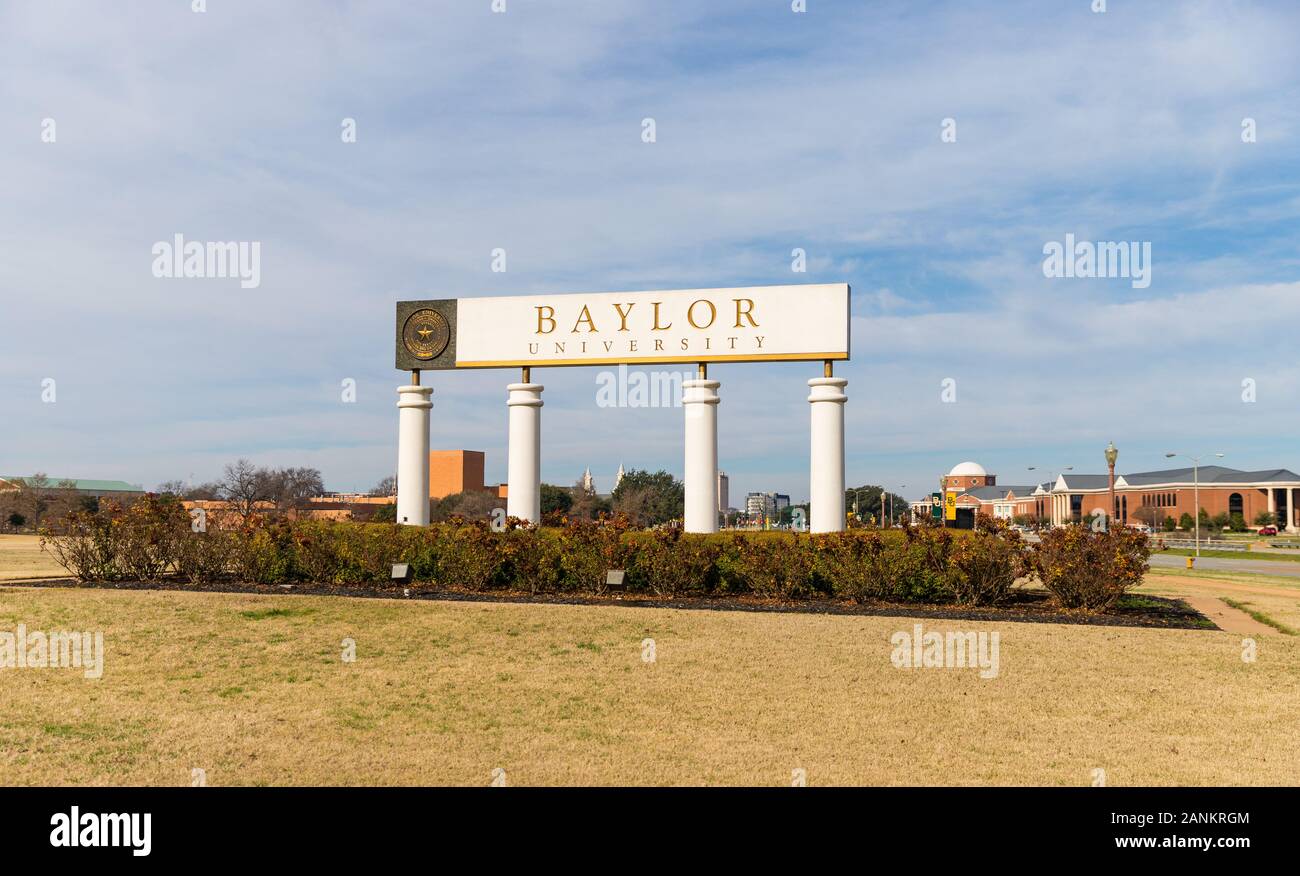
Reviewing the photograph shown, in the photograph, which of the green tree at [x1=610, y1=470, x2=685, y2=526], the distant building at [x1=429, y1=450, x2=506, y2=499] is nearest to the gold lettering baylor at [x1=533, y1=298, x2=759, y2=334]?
the distant building at [x1=429, y1=450, x2=506, y2=499]

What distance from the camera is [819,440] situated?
17.8 meters

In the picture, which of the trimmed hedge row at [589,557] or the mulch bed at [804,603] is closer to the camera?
the mulch bed at [804,603]

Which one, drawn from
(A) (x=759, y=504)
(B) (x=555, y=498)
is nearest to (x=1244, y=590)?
(B) (x=555, y=498)

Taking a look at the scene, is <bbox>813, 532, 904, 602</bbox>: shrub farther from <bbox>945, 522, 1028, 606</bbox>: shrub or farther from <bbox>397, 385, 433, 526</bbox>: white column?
<bbox>397, 385, 433, 526</bbox>: white column

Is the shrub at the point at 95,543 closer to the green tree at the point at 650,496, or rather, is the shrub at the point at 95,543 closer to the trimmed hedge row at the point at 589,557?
the trimmed hedge row at the point at 589,557

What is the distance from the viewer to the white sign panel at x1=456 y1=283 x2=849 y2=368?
1808 centimetres

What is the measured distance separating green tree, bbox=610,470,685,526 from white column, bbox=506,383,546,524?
5727cm

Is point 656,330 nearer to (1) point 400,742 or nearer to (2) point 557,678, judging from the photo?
(2) point 557,678

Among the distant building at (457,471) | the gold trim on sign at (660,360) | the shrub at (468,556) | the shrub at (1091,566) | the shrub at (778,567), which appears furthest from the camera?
the distant building at (457,471)

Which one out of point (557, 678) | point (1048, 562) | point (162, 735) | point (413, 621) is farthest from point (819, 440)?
point (162, 735)

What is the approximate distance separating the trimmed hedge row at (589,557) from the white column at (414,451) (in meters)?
2.30

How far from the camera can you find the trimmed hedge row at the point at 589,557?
1467cm

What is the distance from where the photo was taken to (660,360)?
Answer: 18969 mm

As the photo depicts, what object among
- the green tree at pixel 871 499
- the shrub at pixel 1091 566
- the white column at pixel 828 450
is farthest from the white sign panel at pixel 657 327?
the green tree at pixel 871 499
